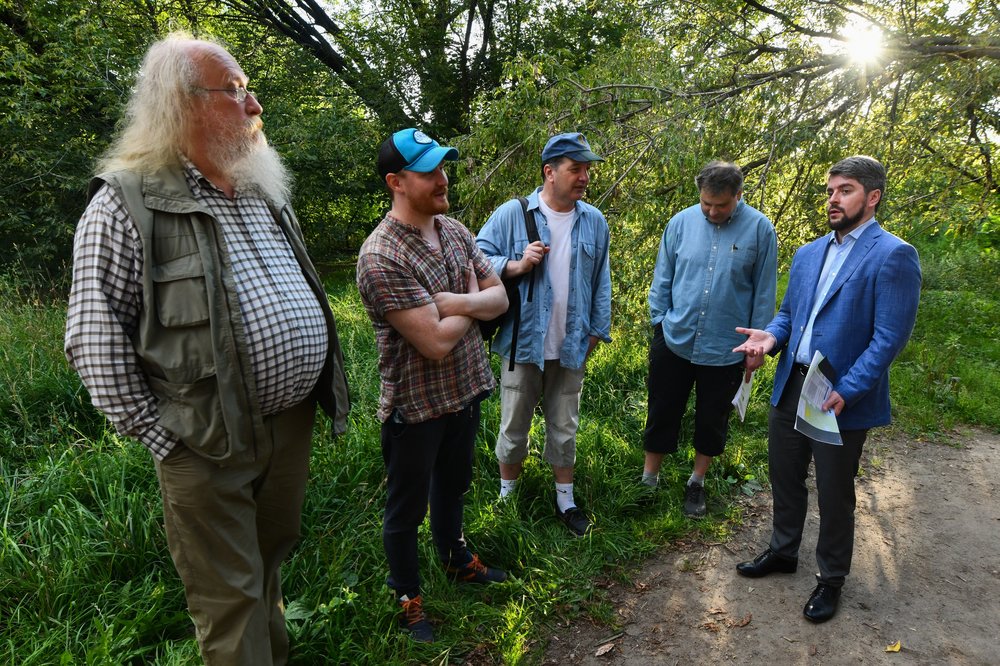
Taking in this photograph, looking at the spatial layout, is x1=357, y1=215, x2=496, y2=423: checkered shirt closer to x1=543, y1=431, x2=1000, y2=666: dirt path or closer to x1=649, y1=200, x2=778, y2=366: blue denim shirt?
x1=543, y1=431, x2=1000, y2=666: dirt path

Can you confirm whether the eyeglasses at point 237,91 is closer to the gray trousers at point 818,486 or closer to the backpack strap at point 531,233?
the backpack strap at point 531,233

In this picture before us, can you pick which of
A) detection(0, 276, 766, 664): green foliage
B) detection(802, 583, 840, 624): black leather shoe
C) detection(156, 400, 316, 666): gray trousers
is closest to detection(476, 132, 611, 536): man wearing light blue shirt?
detection(0, 276, 766, 664): green foliage

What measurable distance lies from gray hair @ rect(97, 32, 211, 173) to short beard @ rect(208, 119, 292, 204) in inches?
4.4

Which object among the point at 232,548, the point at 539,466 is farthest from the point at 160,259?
the point at 539,466

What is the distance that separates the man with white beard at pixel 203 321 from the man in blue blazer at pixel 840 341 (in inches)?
81.0

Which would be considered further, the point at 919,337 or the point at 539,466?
the point at 919,337

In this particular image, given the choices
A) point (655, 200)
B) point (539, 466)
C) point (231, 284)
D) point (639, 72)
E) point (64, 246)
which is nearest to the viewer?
point (231, 284)

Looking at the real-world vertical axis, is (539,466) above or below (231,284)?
below

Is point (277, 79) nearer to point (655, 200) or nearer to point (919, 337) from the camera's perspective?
point (655, 200)

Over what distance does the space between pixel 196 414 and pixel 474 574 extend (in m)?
1.72

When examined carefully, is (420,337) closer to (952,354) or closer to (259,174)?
(259,174)

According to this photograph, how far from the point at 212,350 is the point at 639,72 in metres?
4.56

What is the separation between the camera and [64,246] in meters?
8.59

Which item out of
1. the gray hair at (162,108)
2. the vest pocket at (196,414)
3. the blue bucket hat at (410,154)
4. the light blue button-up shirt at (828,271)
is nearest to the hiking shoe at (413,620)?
the vest pocket at (196,414)
